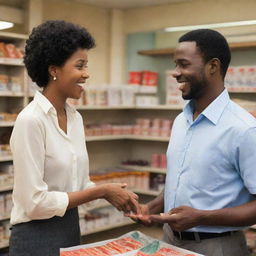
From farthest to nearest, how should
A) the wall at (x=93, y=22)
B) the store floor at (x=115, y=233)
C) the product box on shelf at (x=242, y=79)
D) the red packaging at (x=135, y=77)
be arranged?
the red packaging at (x=135, y=77)
the store floor at (x=115, y=233)
the wall at (x=93, y=22)
the product box on shelf at (x=242, y=79)

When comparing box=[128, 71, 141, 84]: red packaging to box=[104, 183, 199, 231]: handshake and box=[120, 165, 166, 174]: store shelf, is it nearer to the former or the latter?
box=[120, 165, 166, 174]: store shelf

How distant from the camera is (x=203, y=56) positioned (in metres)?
1.96

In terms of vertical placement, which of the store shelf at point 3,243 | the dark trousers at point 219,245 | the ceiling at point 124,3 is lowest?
the store shelf at point 3,243

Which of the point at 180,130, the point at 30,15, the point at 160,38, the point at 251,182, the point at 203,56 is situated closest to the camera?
the point at 251,182

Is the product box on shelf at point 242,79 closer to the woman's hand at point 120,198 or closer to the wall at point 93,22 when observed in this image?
the wall at point 93,22

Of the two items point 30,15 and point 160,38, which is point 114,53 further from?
point 30,15

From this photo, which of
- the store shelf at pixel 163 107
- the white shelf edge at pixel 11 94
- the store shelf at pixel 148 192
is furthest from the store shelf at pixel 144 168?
the white shelf edge at pixel 11 94

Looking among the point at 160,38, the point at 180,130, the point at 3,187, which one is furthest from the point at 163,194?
the point at 160,38

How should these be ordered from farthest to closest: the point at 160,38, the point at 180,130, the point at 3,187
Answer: the point at 160,38, the point at 3,187, the point at 180,130

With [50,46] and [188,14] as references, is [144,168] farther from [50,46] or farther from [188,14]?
[50,46]

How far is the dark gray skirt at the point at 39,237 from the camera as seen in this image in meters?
2.01

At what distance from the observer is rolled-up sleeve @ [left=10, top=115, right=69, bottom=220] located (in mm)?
1872

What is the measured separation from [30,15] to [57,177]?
3.64 metres

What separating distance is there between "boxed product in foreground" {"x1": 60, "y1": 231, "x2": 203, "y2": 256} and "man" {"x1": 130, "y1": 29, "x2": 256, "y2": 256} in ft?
0.30
